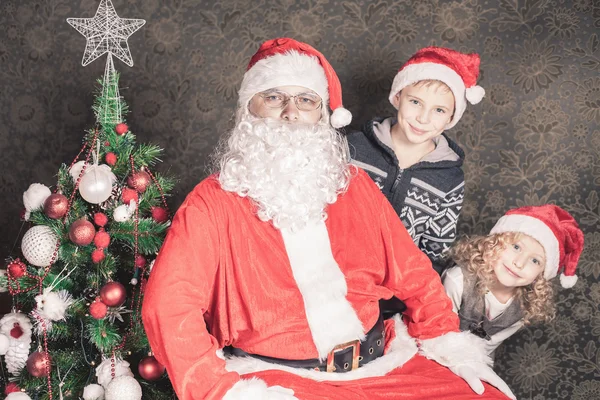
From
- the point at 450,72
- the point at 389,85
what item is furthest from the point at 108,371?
the point at 389,85

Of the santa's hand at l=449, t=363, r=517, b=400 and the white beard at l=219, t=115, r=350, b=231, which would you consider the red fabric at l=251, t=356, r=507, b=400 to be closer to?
the santa's hand at l=449, t=363, r=517, b=400

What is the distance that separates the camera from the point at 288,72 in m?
2.15

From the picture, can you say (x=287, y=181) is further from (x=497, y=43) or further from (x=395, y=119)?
(x=497, y=43)

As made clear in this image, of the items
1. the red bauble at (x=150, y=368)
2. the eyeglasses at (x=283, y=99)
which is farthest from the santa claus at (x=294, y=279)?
the red bauble at (x=150, y=368)

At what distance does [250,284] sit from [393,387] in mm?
564

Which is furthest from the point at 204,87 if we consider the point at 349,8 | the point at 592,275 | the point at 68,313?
the point at 592,275

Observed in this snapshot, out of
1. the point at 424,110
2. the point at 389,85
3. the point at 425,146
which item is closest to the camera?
the point at 424,110

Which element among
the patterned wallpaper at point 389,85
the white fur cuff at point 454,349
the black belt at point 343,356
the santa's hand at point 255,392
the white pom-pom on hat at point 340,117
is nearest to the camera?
the santa's hand at point 255,392

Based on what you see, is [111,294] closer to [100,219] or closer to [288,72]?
[100,219]

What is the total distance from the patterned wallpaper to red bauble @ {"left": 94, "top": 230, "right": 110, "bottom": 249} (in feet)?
3.83

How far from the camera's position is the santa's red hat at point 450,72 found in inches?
103

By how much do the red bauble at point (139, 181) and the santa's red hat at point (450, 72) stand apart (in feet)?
Answer: 3.89

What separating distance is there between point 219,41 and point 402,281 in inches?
66.2

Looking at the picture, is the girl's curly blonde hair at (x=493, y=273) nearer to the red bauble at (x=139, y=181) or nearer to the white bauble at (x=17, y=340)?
the red bauble at (x=139, y=181)
